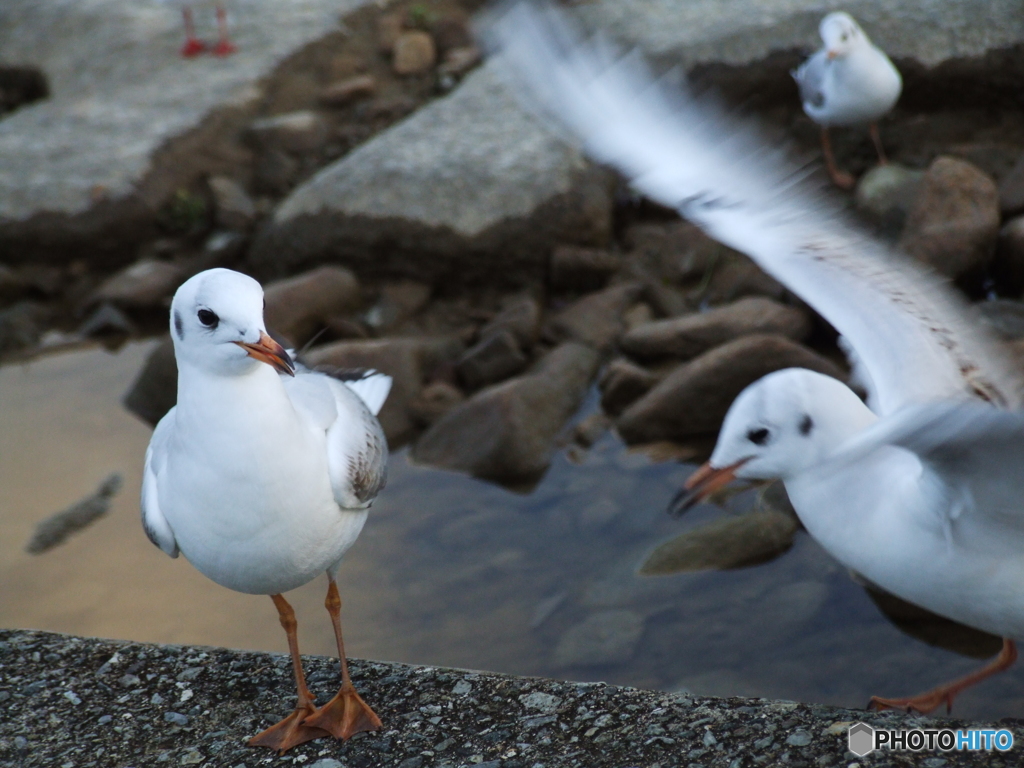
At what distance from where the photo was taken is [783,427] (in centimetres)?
280

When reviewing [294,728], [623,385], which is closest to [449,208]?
[623,385]

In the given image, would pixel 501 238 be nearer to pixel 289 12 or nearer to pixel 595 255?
pixel 595 255

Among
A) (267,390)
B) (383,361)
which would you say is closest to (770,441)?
(267,390)

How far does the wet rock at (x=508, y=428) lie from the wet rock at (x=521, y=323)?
0.41m

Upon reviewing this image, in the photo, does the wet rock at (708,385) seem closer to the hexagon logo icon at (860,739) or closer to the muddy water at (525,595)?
the muddy water at (525,595)

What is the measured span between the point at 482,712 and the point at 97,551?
2.60 m

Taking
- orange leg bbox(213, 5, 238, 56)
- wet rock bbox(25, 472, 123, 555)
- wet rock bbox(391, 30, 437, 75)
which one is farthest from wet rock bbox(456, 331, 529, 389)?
orange leg bbox(213, 5, 238, 56)

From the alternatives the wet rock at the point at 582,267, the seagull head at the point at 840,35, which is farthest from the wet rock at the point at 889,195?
the wet rock at the point at 582,267

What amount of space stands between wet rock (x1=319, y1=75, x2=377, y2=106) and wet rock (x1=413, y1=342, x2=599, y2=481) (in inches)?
144

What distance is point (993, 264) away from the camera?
546 centimetres

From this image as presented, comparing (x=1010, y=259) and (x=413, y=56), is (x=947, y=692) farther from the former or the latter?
(x=413, y=56)

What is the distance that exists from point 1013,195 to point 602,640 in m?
3.28

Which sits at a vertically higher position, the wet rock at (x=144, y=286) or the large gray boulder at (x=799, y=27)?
the large gray boulder at (x=799, y=27)

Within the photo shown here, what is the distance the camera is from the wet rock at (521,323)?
5715 millimetres
